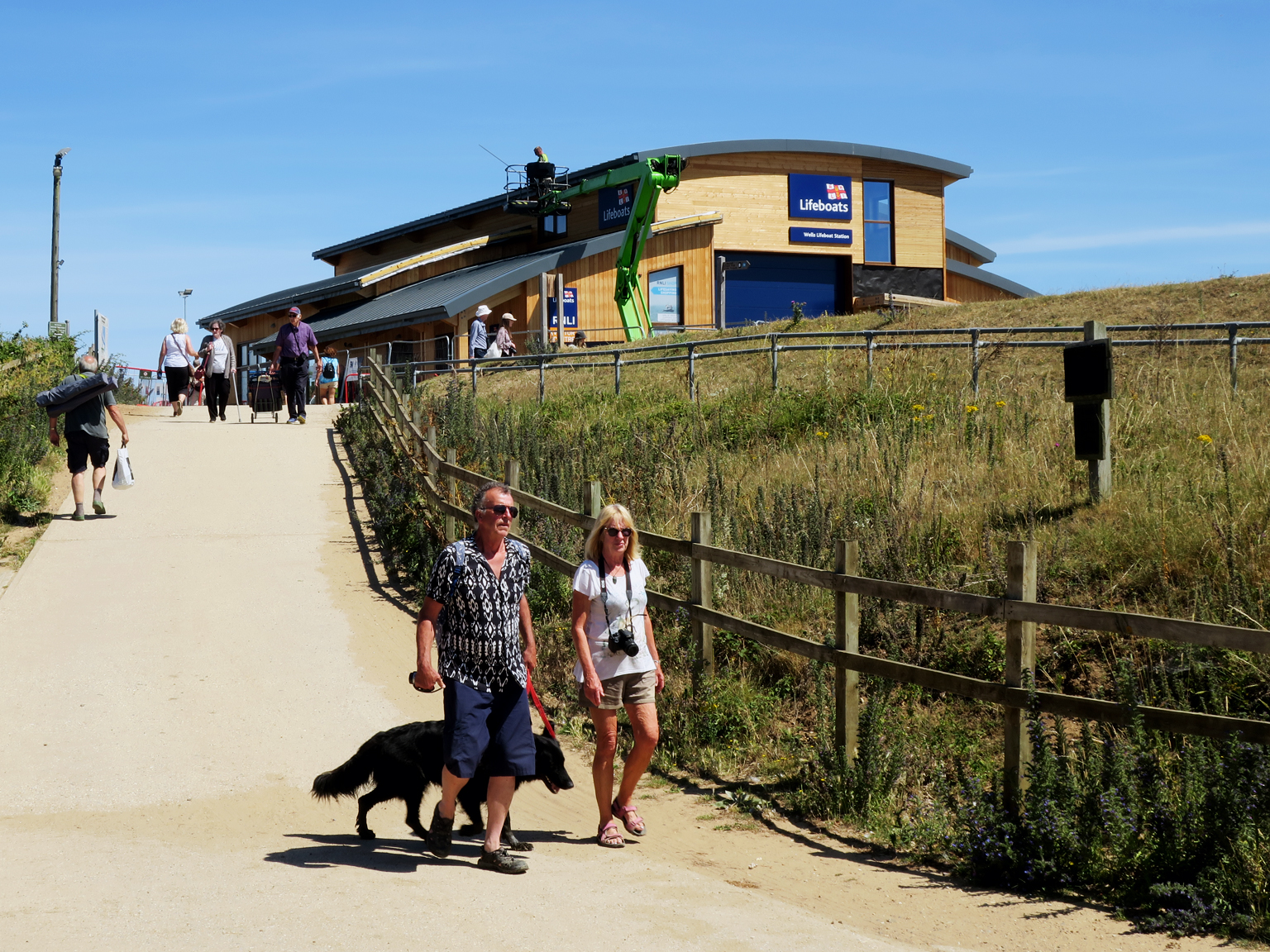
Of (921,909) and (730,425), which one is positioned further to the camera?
(730,425)

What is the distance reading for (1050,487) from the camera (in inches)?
389

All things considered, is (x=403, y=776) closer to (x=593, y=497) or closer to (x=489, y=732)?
(x=489, y=732)

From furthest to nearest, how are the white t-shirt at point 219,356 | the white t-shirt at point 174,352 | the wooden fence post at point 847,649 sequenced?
the white t-shirt at point 219,356 → the white t-shirt at point 174,352 → the wooden fence post at point 847,649

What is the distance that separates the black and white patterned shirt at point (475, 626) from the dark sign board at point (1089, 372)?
5410mm

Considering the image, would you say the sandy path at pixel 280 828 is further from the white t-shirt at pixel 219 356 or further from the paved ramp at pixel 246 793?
the white t-shirt at pixel 219 356

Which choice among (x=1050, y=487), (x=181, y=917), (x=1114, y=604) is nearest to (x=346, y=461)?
(x=1050, y=487)

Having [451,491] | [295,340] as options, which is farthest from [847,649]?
[295,340]

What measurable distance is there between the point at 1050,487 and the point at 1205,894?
5.31 meters

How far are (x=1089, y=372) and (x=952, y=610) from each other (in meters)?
3.86

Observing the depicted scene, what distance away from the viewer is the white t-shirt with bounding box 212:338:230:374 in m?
21.3

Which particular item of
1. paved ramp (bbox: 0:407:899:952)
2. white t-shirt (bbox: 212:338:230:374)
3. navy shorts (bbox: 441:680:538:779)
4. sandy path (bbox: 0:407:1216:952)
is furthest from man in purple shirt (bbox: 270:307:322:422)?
navy shorts (bbox: 441:680:538:779)

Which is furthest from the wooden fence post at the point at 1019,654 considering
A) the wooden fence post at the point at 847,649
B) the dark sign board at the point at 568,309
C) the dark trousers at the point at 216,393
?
the dark sign board at the point at 568,309

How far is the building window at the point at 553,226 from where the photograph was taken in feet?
122

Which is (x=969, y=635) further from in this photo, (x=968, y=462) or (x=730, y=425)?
(x=730, y=425)
